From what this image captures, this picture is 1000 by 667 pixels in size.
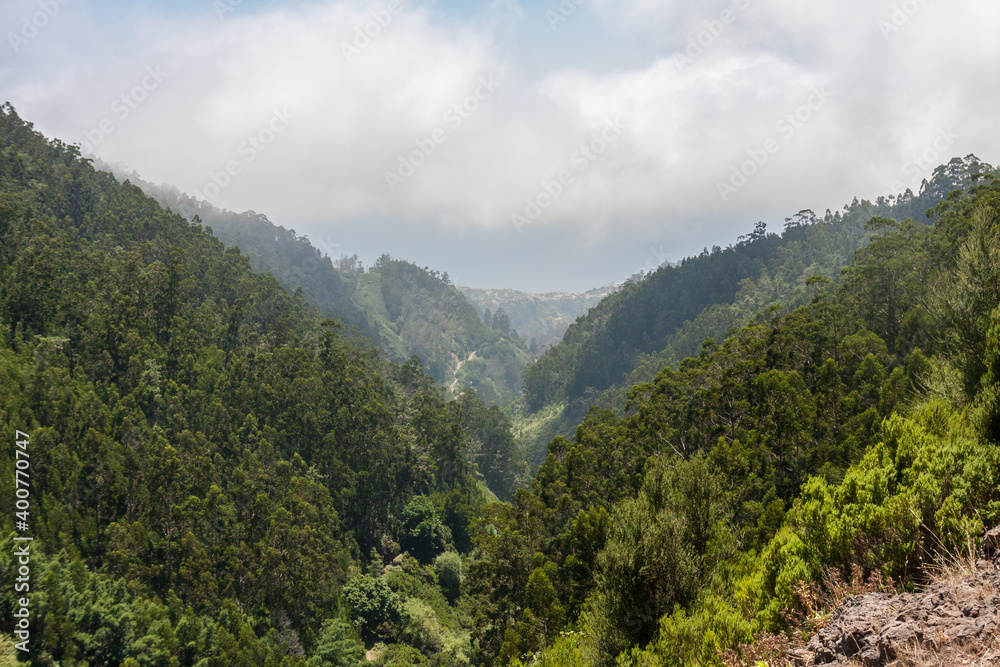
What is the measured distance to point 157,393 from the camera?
45188 mm

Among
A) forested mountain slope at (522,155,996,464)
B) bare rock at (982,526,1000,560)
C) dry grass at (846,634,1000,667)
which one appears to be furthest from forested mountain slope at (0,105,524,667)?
forested mountain slope at (522,155,996,464)

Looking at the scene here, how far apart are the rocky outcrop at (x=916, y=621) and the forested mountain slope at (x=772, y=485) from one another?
0.94 meters

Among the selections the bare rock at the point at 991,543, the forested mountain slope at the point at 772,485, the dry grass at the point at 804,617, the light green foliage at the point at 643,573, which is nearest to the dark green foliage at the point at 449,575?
the forested mountain slope at the point at 772,485

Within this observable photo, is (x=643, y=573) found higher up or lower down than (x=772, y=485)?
higher up

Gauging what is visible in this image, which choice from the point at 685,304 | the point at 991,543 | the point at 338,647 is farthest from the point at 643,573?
the point at 685,304

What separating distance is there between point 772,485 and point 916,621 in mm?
22289

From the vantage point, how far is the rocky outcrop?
22.0 ft

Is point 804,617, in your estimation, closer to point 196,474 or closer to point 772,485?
point 772,485

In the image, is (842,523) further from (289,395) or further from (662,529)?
(289,395)

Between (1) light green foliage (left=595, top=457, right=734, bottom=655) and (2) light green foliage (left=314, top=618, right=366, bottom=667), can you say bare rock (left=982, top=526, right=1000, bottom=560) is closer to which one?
(1) light green foliage (left=595, top=457, right=734, bottom=655)

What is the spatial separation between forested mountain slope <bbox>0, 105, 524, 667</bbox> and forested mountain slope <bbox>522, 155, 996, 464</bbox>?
61503 millimetres

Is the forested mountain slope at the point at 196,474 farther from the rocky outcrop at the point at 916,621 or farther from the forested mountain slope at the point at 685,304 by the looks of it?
the forested mountain slope at the point at 685,304

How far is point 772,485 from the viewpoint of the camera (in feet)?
90.7

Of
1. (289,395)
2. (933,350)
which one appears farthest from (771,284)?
(289,395)
